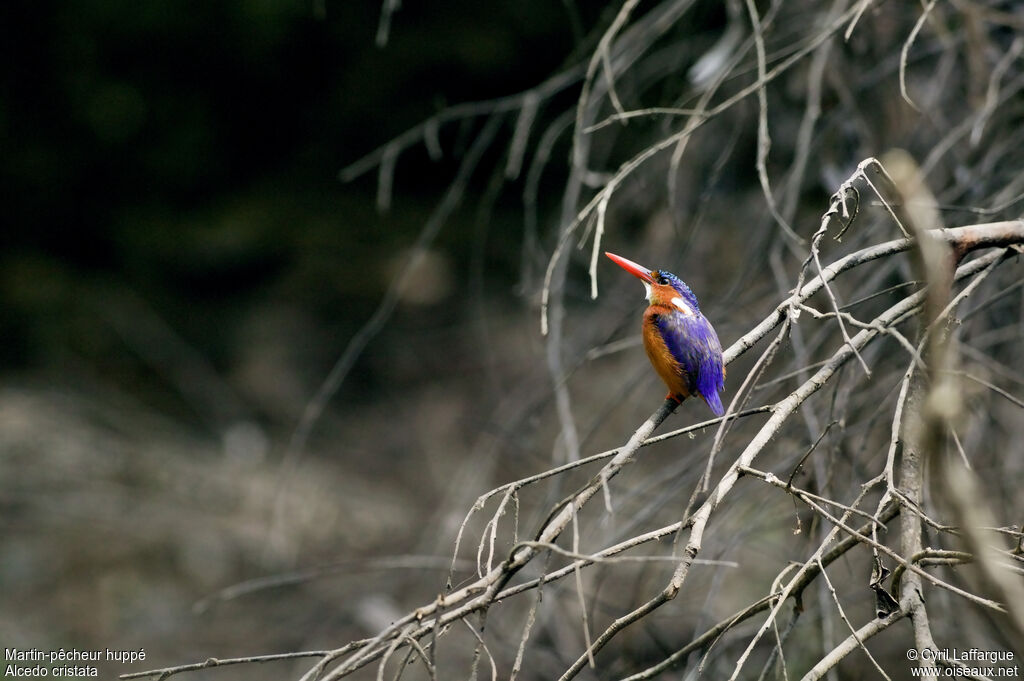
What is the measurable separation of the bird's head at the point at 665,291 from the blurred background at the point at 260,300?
1.49 meters

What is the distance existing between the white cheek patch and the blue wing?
0.07 ft

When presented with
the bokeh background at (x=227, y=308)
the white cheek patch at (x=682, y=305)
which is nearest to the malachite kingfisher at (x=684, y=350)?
the white cheek patch at (x=682, y=305)

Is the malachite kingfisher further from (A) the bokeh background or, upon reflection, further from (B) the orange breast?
(A) the bokeh background

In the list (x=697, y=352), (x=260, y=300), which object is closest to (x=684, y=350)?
(x=697, y=352)

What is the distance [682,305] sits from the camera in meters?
1.57

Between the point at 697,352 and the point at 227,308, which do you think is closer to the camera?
the point at 697,352

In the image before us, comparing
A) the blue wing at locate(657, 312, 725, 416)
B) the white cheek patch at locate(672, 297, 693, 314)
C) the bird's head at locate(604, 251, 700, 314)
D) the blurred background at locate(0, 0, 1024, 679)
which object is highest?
the blurred background at locate(0, 0, 1024, 679)

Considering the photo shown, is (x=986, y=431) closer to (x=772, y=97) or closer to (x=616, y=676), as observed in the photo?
(x=616, y=676)

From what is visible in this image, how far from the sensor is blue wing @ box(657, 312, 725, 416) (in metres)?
1.46

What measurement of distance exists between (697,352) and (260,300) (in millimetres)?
4151

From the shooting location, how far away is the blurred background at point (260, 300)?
4.09 metres

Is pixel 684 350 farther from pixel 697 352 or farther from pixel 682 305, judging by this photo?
pixel 682 305

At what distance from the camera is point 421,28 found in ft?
14.6

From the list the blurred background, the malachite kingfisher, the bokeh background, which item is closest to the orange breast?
the malachite kingfisher
